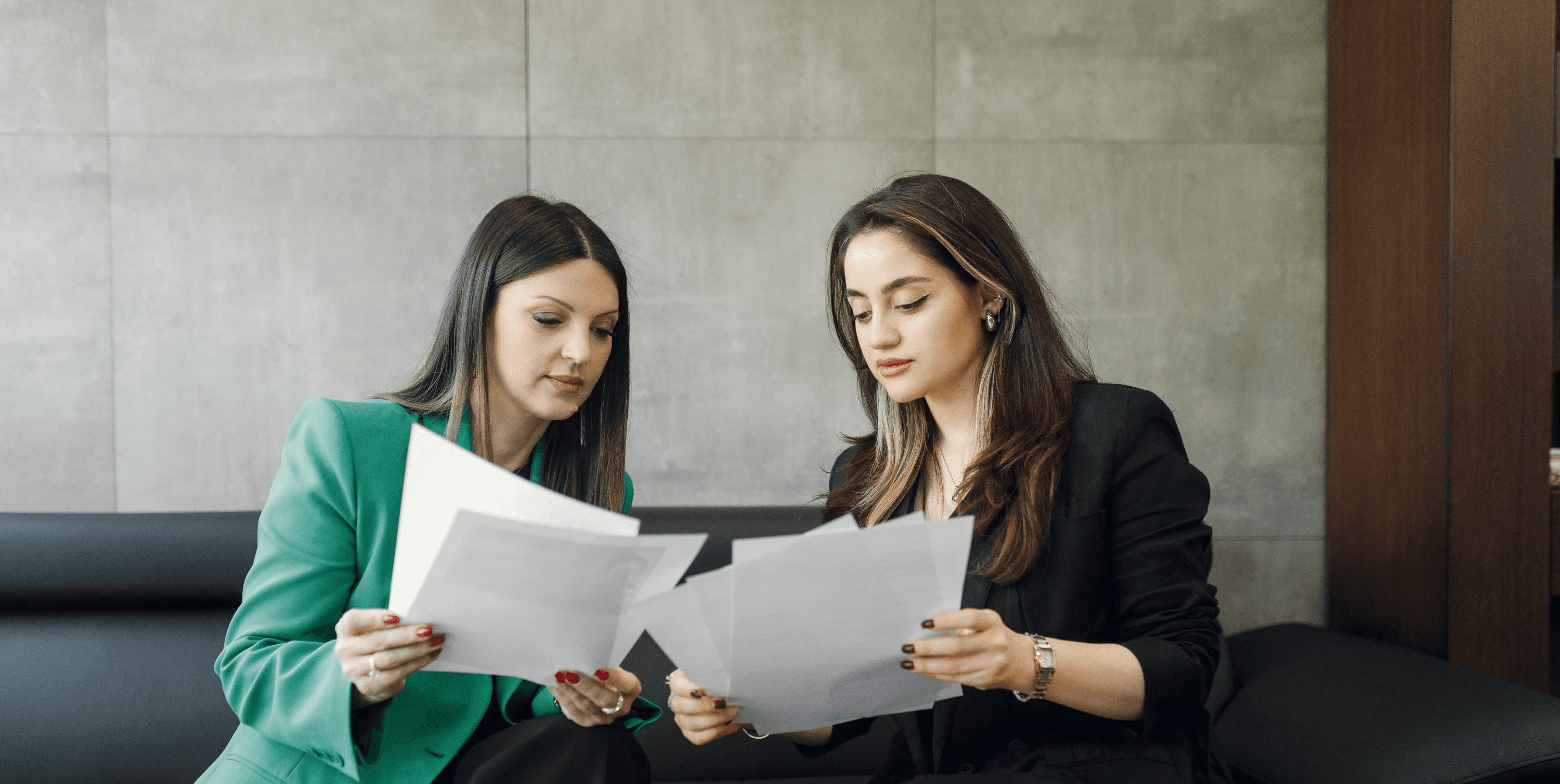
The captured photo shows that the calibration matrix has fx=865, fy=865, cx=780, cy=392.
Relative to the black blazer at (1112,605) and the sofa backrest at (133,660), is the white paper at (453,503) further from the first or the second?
the sofa backrest at (133,660)

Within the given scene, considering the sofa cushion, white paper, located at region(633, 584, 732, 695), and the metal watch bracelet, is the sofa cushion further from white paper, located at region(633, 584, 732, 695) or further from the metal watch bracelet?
the metal watch bracelet

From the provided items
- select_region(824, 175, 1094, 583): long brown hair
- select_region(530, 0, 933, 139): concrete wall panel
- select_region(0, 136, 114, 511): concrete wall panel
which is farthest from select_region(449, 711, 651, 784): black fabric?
select_region(0, 136, 114, 511): concrete wall panel

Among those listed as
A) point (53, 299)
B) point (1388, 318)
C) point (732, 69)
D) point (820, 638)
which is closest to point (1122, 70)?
point (1388, 318)

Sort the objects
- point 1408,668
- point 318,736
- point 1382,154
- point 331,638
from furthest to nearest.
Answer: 1. point 1382,154
2. point 1408,668
3. point 331,638
4. point 318,736

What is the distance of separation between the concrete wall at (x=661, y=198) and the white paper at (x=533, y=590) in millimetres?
1272

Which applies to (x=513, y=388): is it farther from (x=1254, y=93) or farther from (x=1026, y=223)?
(x=1254, y=93)

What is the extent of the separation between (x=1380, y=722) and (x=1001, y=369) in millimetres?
994

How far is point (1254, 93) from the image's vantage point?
2.17 metres

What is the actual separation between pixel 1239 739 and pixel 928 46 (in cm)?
168

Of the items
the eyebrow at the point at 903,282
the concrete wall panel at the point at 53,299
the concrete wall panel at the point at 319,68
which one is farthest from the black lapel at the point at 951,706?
the concrete wall panel at the point at 53,299

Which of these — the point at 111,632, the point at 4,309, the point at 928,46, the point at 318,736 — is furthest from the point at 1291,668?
the point at 4,309

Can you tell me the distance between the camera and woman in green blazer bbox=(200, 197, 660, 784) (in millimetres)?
1057

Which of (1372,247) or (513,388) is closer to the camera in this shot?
(513,388)

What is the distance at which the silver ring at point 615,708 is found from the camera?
1.11 metres
